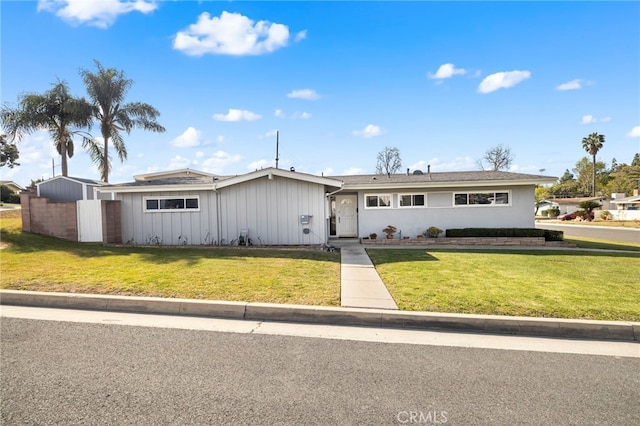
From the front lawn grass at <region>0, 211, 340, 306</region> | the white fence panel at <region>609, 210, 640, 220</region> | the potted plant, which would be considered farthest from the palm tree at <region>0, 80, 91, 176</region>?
the white fence panel at <region>609, 210, 640, 220</region>

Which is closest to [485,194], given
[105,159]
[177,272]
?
[177,272]

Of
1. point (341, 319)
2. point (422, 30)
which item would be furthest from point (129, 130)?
point (341, 319)

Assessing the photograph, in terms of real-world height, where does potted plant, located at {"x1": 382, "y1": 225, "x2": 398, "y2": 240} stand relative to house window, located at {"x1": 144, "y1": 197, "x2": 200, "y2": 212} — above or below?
below

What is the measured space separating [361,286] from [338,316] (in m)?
1.80

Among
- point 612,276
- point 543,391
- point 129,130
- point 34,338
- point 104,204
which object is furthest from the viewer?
point 129,130

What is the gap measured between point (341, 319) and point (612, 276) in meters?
7.07

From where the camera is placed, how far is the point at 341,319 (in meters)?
4.86

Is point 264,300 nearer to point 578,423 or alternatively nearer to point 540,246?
point 578,423

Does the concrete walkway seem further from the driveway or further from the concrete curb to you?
the driveway

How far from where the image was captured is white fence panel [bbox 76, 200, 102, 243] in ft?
42.0

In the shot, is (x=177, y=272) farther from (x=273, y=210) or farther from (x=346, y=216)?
(x=346, y=216)

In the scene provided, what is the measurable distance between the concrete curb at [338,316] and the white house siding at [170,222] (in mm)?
7195

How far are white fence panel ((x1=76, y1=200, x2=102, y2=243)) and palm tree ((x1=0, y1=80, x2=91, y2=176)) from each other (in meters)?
10.7

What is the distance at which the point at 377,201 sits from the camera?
15.2 meters
